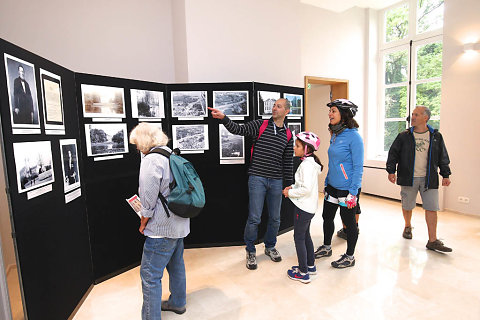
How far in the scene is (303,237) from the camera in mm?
2736

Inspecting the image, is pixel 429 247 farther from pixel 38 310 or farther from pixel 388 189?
pixel 38 310

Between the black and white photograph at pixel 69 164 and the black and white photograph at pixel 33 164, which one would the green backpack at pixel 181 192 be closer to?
the black and white photograph at pixel 33 164

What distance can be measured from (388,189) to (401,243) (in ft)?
7.97

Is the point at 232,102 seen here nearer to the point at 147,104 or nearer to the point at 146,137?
the point at 147,104

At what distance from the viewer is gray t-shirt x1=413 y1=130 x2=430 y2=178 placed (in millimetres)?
3562

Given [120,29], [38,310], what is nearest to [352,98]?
[120,29]

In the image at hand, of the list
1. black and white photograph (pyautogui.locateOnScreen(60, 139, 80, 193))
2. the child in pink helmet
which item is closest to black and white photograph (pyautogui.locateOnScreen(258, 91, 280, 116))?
the child in pink helmet

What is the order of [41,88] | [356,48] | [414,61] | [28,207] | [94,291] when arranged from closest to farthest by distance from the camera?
[28,207]
[41,88]
[94,291]
[414,61]
[356,48]

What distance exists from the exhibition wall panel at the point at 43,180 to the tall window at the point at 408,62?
236 inches

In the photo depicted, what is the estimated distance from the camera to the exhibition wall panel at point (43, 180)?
175cm

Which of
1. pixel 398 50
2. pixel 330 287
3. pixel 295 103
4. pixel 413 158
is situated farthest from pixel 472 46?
pixel 330 287

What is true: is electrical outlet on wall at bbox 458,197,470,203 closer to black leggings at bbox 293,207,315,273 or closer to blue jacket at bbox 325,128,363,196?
blue jacket at bbox 325,128,363,196

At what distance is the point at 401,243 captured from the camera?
3715mm

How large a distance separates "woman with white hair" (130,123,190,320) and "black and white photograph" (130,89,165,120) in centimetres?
123
